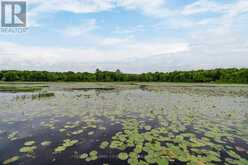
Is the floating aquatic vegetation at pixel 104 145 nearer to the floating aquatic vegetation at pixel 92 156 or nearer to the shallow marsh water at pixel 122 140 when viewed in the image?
the shallow marsh water at pixel 122 140

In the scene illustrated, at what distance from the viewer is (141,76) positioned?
6284 centimetres

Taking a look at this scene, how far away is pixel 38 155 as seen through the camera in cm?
373

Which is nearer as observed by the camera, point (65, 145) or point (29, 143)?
point (65, 145)

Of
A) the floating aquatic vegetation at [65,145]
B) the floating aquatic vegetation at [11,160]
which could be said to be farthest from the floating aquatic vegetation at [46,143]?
the floating aquatic vegetation at [11,160]

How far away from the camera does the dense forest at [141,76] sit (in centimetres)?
4847

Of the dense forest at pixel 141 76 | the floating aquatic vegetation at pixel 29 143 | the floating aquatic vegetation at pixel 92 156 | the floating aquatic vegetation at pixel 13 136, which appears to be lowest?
the floating aquatic vegetation at pixel 13 136

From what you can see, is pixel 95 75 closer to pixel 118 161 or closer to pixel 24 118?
pixel 24 118

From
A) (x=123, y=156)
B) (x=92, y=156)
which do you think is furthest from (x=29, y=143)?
(x=123, y=156)

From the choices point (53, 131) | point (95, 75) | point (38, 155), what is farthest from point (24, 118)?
point (95, 75)

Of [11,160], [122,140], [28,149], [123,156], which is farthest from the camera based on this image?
[122,140]

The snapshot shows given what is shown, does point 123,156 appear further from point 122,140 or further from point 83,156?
point 122,140

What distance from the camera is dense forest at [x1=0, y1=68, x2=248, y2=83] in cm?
4847

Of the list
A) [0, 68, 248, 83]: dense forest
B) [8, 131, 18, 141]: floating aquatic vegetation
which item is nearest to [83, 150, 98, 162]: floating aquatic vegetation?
[8, 131, 18, 141]: floating aquatic vegetation

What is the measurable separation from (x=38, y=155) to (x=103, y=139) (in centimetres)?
157
